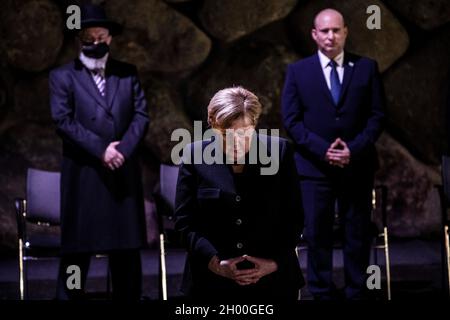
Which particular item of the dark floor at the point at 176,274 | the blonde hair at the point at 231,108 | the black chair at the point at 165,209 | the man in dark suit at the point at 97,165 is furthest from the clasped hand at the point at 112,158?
the blonde hair at the point at 231,108

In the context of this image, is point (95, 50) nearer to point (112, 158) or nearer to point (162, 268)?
point (112, 158)

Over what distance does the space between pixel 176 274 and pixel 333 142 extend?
5.12ft

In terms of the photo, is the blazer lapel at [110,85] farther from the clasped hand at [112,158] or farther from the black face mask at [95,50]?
the clasped hand at [112,158]

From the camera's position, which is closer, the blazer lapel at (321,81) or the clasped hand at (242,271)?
the clasped hand at (242,271)

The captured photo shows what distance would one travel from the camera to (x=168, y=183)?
631 cm

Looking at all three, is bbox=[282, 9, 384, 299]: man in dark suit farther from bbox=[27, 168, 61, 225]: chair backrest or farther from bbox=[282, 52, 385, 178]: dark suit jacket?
bbox=[27, 168, 61, 225]: chair backrest

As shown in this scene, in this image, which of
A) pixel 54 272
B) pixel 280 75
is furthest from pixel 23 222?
pixel 280 75

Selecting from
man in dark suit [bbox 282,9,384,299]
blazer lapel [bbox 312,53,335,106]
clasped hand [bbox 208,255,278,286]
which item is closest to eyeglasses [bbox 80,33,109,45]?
man in dark suit [bbox 282,9,384,299]

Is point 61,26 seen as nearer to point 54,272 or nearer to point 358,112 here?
point 54,272

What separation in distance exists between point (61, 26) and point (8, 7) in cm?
42

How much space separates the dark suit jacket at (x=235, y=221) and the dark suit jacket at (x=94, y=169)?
200cm

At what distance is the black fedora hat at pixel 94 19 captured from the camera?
235 inches

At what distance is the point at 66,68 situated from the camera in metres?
6.04
